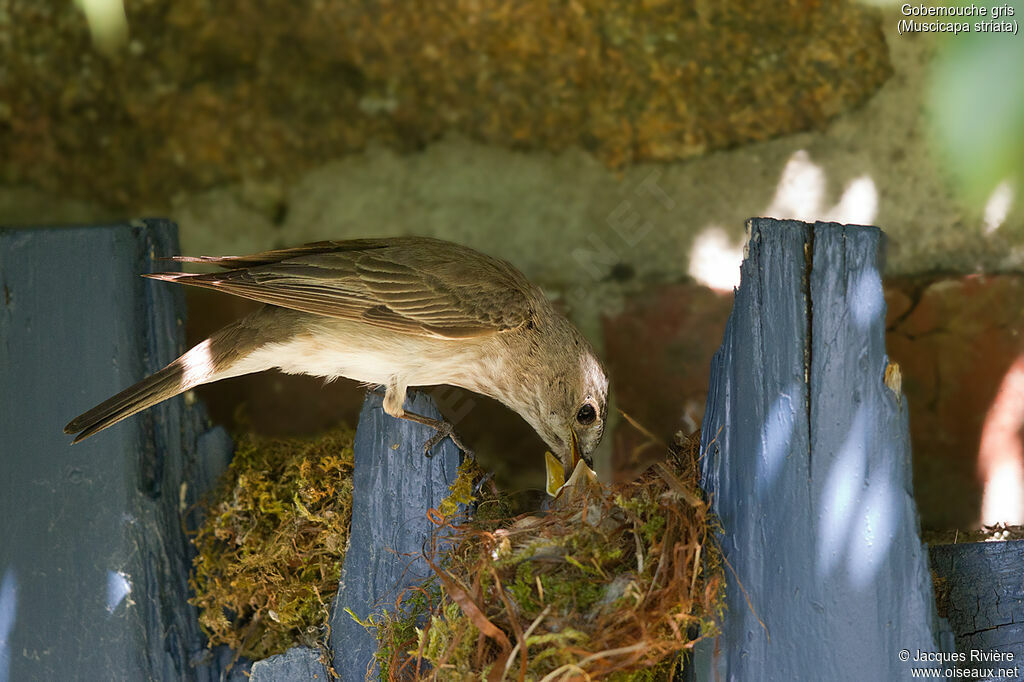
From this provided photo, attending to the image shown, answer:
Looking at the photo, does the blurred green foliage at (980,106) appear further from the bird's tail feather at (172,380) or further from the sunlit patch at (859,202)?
the bird's tail feather at (172,380)

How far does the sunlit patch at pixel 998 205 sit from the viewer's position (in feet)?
10.0

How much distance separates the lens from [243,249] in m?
3.65

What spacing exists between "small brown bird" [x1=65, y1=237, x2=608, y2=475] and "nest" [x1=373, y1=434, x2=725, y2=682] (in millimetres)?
645

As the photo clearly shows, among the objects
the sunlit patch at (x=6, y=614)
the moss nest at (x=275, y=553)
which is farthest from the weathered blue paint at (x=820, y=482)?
the sunlit patch at (x=6, y=614)

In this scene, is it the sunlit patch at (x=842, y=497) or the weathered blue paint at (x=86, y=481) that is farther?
the weathered blue paint at (x=86, y=481)

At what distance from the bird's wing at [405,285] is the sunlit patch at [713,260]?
62 centimetres

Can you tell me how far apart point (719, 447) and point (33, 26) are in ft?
9.38

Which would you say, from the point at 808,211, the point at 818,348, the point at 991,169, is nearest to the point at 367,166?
the point at 808,211

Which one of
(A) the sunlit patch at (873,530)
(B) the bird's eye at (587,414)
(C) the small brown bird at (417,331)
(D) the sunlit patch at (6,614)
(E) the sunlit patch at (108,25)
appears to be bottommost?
(D) the sunlit patch at (6,614)

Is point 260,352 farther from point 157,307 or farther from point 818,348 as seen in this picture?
point 818,348

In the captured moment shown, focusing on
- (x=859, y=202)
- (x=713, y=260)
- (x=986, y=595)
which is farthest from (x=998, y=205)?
(x=986, y=595)

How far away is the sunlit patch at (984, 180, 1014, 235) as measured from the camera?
3.06 m

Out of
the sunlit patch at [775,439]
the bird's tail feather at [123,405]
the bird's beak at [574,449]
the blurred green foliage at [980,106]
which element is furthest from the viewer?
the bird's beak at [574,449]

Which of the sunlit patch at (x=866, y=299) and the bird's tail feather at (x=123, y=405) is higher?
Result: the sunlit patch at (x=866, y=299)
